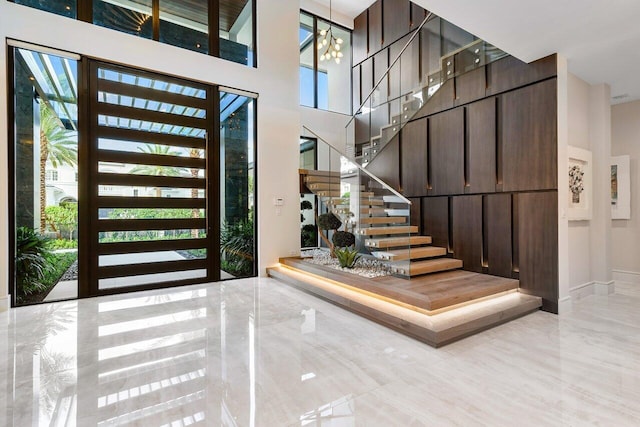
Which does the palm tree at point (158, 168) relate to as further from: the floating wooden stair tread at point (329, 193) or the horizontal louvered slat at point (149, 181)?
the floating wooden stair tread at point (329, 193)

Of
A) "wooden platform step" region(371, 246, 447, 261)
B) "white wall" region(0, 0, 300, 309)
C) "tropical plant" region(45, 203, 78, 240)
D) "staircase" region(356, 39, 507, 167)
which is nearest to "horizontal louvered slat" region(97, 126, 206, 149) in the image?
"white wall" region(0, 0, 300, 309)

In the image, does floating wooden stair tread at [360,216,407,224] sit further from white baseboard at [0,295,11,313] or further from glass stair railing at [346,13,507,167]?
white baseboard at [0,295,11,313]

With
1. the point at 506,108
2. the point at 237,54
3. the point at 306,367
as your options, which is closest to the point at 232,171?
the point at 237,54

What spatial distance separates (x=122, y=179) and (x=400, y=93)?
5425mm

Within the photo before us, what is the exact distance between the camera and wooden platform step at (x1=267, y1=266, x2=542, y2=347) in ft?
10.0

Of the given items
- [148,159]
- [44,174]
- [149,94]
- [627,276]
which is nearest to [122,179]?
[148,159]

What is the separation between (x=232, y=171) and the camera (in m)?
5.91

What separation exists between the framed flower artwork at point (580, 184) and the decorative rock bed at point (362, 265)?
268 centimetres

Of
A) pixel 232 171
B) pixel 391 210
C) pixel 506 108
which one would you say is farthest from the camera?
pixel 232 171

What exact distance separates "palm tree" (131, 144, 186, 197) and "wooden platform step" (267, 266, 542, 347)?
10.1ft

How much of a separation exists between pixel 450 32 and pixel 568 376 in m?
5.11

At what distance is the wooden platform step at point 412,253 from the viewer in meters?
4.48

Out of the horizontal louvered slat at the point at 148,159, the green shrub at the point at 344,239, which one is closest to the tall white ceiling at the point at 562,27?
the green shrub at the point at 344,239

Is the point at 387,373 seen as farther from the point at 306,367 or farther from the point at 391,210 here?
the point at 391,210
